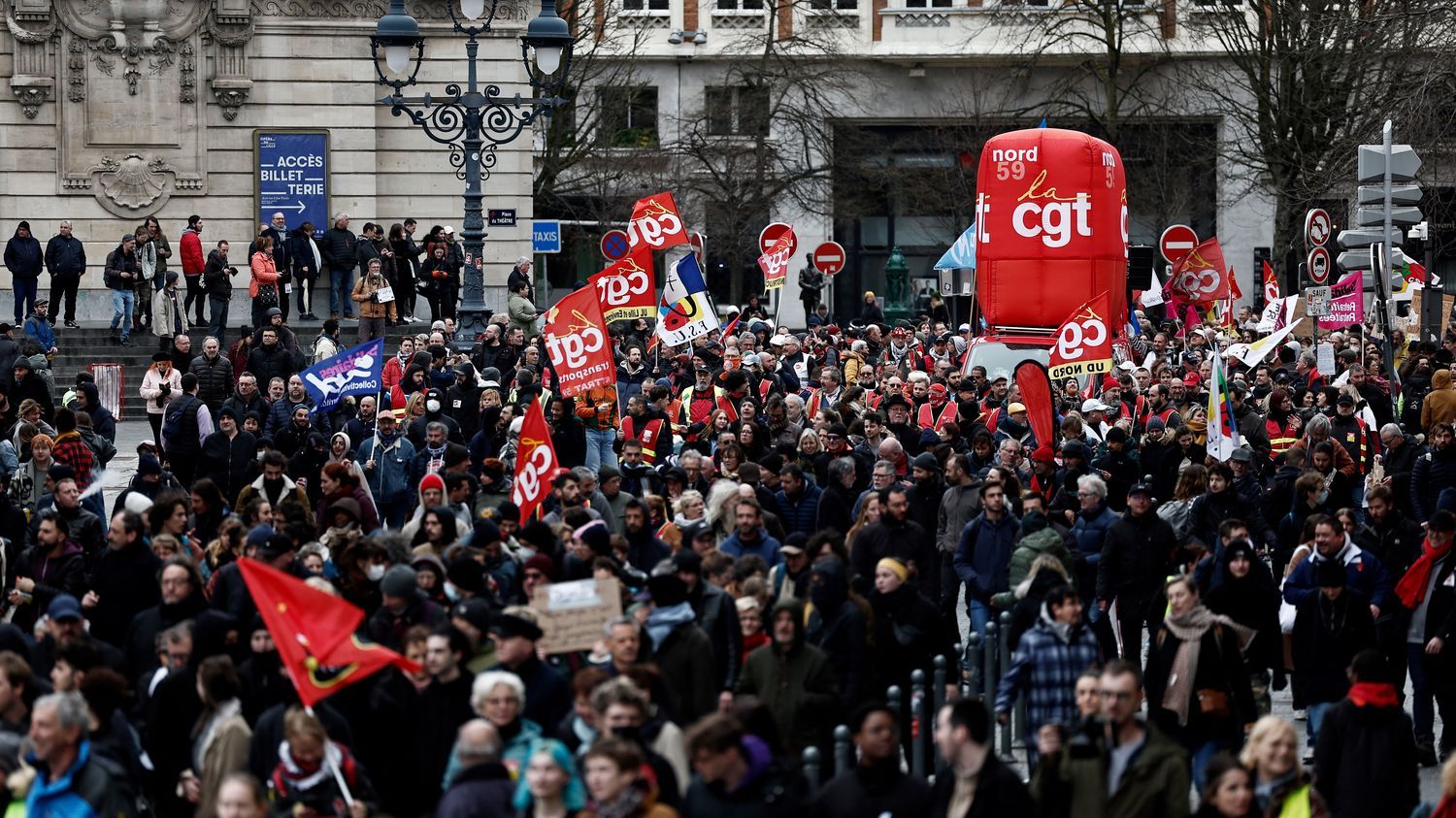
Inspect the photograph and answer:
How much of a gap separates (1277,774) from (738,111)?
48.0 metres

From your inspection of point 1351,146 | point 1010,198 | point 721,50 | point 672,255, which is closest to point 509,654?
point 1010,198

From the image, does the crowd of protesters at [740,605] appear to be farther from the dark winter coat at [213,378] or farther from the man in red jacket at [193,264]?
the man in red jacket at [193,264]

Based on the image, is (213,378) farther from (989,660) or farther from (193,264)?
(989,660)

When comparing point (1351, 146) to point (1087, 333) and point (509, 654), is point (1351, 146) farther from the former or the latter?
point (509, 654)

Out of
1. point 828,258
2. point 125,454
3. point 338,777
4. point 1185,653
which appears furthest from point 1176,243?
point 338,777

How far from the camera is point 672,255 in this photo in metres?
55.4

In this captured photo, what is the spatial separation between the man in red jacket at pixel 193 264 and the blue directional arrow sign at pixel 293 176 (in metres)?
3.34

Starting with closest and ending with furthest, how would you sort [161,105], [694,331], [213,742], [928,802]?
[928,802]
[213,742]
[694,331]
[161,105]

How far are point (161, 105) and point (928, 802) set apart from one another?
29.1 meters

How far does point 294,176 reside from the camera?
3756 centimetres

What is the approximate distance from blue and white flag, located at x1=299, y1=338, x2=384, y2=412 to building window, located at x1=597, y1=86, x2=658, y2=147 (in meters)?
32.2

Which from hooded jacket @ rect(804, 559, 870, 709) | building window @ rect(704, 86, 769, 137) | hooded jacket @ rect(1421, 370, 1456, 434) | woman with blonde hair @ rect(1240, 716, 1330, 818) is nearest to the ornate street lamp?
→ hooded jacket @ rect(1421, 370, 1456, 434)

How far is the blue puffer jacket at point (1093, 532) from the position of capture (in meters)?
15.8

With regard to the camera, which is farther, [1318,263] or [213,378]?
[1318,263]
